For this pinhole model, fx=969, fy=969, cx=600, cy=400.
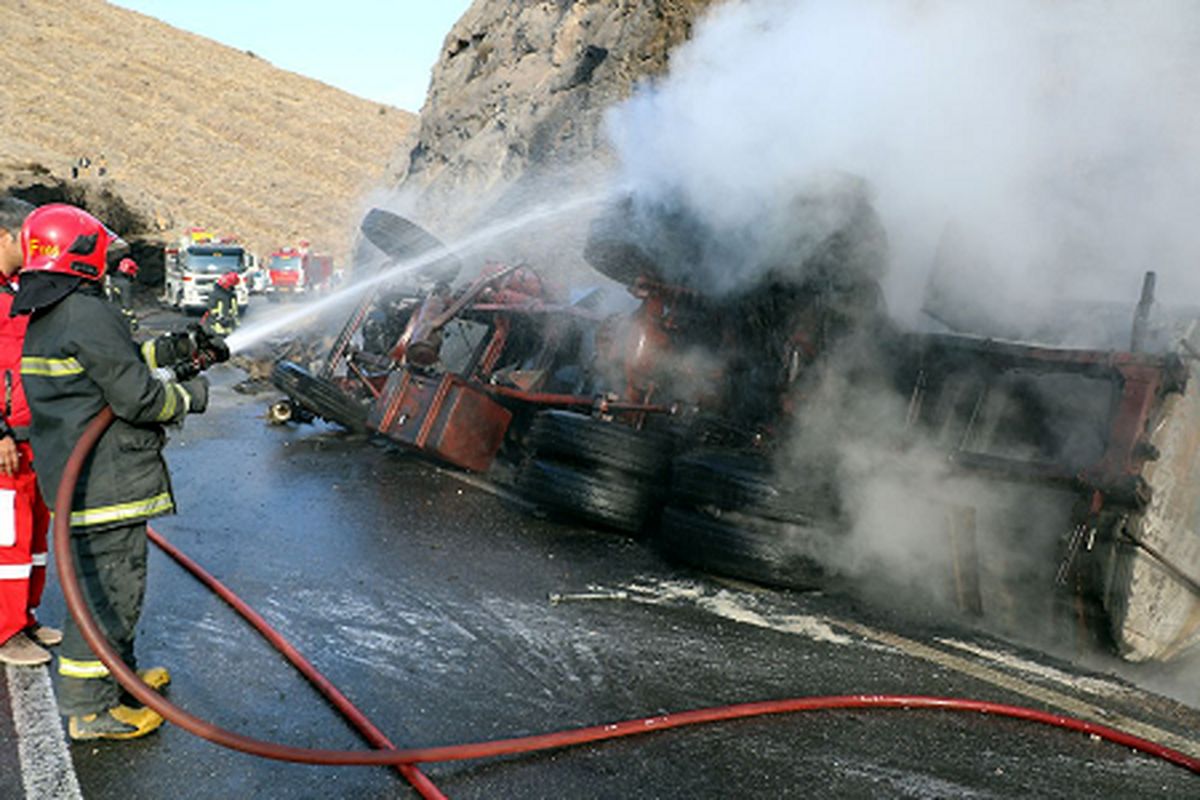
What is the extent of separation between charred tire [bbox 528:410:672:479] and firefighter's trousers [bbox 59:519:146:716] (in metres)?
3.19

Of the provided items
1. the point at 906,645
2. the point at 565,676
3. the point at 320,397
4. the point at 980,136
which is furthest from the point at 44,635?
the point at 980,136

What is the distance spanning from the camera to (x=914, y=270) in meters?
6.93

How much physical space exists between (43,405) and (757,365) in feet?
15.1

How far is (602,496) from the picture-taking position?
627 cm

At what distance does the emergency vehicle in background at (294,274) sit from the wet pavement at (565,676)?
27545mm

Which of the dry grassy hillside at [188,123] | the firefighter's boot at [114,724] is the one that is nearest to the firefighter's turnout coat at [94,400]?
the firefighter's boot at [114,724]

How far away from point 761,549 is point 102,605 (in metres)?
3.29

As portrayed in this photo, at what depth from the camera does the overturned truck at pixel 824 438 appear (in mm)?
4824

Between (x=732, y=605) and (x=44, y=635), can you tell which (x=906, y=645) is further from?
(x=44, y=635)

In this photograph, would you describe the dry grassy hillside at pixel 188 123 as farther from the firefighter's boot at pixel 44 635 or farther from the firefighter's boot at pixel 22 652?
the firefighter's boot at pixel 22 652

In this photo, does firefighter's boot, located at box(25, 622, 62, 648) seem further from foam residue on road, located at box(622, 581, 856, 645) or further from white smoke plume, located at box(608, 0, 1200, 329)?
white smoke plume, located at box(608, 0, 1200, 329)

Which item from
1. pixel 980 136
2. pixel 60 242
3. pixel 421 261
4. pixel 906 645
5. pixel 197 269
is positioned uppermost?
pixel 980 136

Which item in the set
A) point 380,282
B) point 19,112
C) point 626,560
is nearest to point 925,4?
point 626,560

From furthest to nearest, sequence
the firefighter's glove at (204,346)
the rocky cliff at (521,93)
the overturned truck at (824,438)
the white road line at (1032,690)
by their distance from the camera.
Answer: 1. the rocky cliff at (521,93)
2. the overturned truck at (824,438)
3. the white road line at (1032,690)
4. the firefighter's glove at (204,346)
